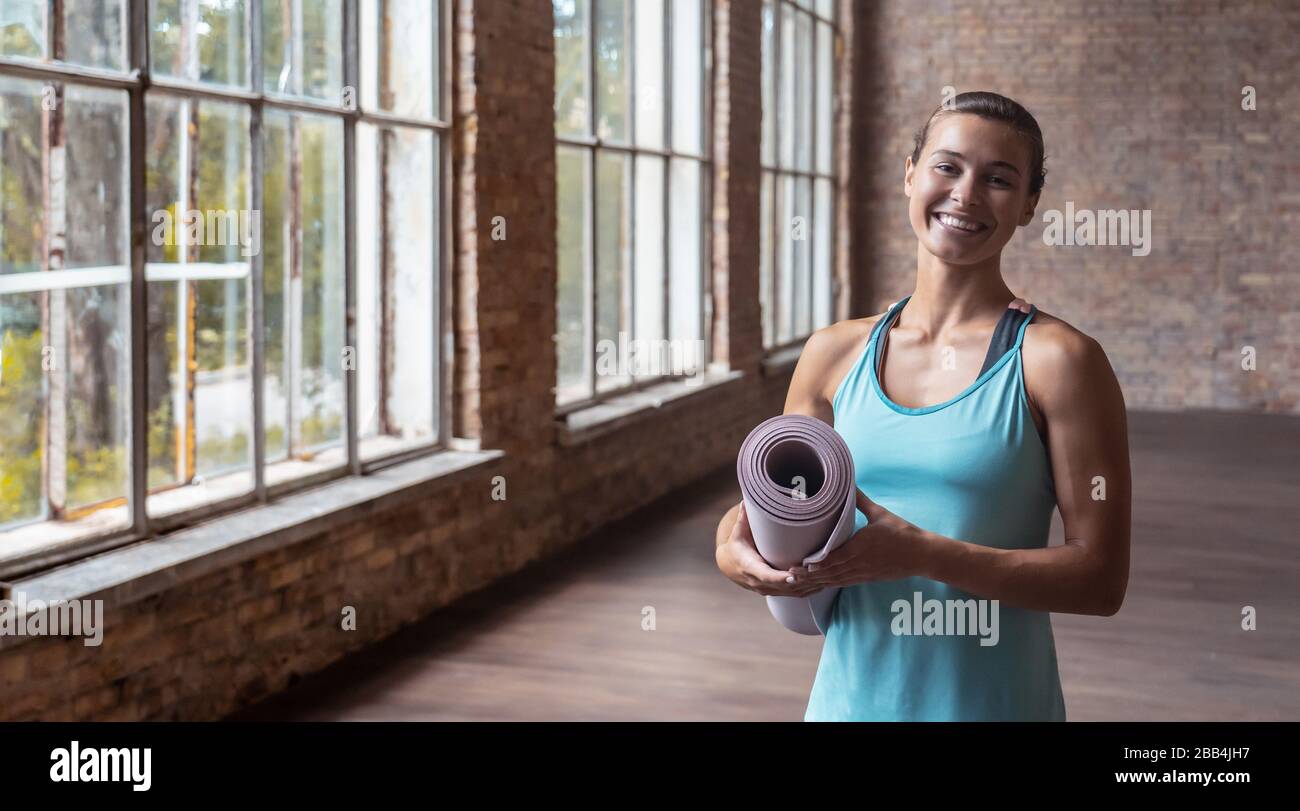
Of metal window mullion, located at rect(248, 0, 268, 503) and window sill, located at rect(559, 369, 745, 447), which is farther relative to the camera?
window sill, located at rect(559, 369, 745, 447)

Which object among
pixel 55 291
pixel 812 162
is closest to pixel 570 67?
pixel 55 291

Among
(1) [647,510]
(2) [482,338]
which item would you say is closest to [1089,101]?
(1) [647,510]

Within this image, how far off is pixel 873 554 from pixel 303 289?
375 cm

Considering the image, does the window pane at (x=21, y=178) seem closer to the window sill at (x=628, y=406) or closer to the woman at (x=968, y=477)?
the woman at (x=968, y=477)

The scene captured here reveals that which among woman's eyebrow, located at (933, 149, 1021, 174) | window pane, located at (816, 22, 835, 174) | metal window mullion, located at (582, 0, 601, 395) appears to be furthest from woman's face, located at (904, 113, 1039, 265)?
window pane, located at (816, 22, 835, 174)

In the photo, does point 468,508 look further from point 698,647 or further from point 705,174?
point 705,174

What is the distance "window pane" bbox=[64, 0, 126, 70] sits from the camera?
3504mm

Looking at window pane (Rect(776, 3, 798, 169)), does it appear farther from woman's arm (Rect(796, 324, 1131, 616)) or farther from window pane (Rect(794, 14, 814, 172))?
woman's arm (Rect(796, 324, 1131, 616))

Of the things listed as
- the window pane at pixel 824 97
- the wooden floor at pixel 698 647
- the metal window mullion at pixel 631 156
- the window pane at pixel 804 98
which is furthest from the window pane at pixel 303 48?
the window pane at pixel 824 97

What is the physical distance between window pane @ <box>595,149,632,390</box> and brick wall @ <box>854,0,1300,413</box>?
17.6 feet

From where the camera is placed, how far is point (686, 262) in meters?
8.53

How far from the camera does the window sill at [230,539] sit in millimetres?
3355

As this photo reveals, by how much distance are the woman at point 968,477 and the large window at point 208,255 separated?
2641mm
